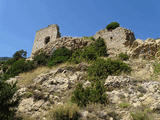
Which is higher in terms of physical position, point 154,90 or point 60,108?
point 154,90

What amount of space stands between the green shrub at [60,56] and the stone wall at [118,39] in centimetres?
416

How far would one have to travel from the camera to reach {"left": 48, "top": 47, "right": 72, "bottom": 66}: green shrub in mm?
14590

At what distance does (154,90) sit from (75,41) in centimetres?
1162

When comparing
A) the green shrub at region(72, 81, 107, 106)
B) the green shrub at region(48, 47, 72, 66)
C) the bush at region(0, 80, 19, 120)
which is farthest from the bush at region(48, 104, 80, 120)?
the green shrub at region(48, 47, 72, 66)

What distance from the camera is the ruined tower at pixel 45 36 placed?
22448 mm

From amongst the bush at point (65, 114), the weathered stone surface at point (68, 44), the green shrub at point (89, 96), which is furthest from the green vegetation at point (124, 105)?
the weathered stone surface at point (68, 44)

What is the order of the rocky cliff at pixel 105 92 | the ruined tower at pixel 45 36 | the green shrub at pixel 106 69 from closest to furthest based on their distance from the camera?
the rocky cliff at pixel 105 92
the green shrub at pixel 106 69
the ruined tower at pixel 45 36

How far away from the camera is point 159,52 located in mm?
A: 12680

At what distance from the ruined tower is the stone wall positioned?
734cm

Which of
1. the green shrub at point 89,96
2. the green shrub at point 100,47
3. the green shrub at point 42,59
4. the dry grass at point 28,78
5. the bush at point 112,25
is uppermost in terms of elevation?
the bush at point 112,25

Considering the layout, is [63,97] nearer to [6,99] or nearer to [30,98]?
[30,98]

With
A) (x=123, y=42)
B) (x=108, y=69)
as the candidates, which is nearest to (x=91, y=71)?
(x=108, y=69)

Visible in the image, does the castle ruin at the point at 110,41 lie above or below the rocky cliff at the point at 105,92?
above

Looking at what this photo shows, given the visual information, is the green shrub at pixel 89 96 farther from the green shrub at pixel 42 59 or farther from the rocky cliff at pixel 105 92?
the green shrub at pixel 42 59
